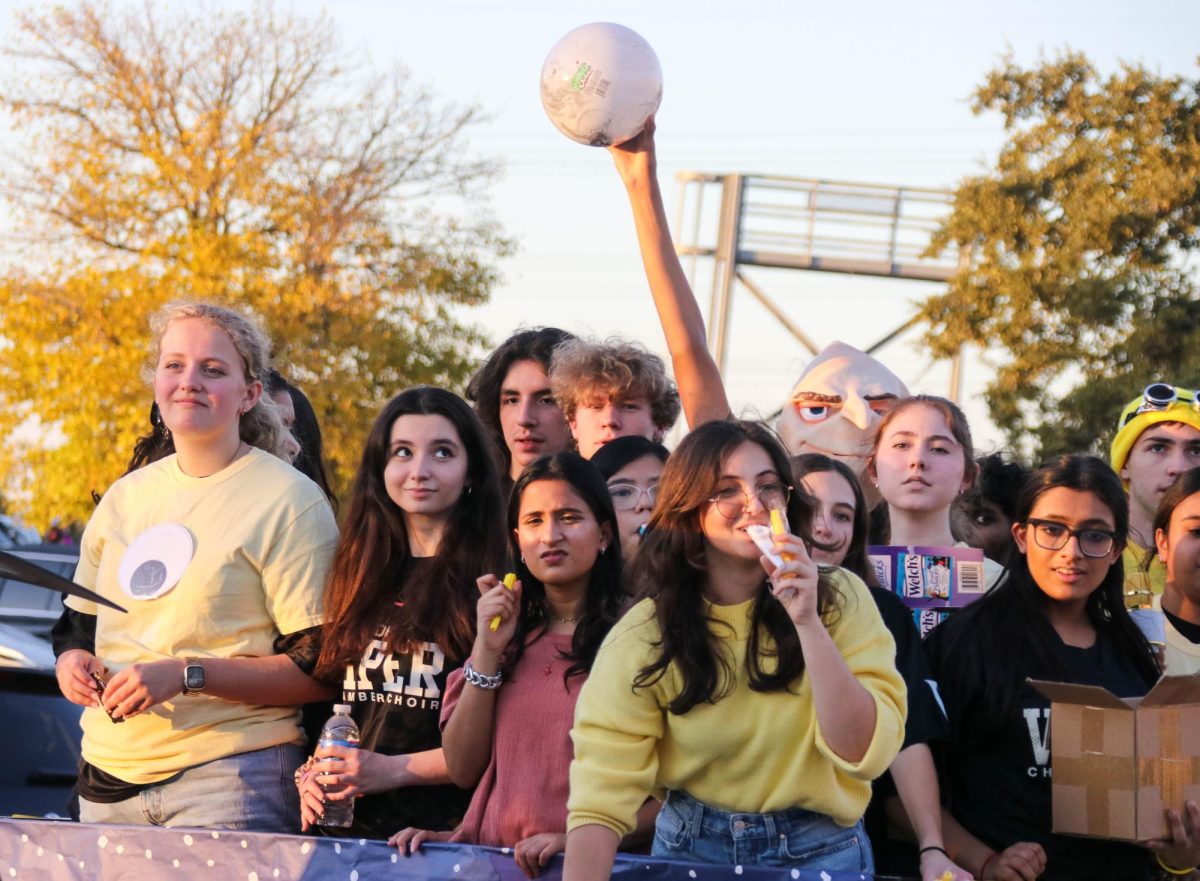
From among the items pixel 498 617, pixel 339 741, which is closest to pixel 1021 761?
pixel 498 617

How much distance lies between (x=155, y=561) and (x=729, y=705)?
181 centimetres

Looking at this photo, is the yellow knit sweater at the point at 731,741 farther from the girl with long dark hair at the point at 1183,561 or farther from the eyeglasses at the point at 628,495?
the girl with long dark hair at the point at 1183,561

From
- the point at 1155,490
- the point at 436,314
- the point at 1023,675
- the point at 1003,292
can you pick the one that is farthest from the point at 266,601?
the point at 436,314

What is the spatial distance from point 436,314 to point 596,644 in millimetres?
22816

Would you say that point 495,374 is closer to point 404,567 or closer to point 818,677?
point 404,567

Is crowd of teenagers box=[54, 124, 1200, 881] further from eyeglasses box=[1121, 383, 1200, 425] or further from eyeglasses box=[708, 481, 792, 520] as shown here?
eyeglasses box=[1121, 383, 1200, 425]

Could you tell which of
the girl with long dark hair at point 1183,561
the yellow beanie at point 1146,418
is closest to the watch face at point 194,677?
the girl with long dark hair at point 1183,561

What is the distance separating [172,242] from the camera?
85.0ft

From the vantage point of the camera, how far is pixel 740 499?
372 centimetres

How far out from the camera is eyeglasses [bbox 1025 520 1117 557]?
14.0ft

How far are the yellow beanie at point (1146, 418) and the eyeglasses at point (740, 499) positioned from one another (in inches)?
91.8

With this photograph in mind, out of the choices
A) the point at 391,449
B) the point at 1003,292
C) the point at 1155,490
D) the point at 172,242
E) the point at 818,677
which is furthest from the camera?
the point at 172,242

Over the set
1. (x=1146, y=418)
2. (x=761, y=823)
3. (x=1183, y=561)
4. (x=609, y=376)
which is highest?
(x=1146, y=418)

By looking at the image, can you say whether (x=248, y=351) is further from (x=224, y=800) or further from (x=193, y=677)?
(x=224, y=800)
